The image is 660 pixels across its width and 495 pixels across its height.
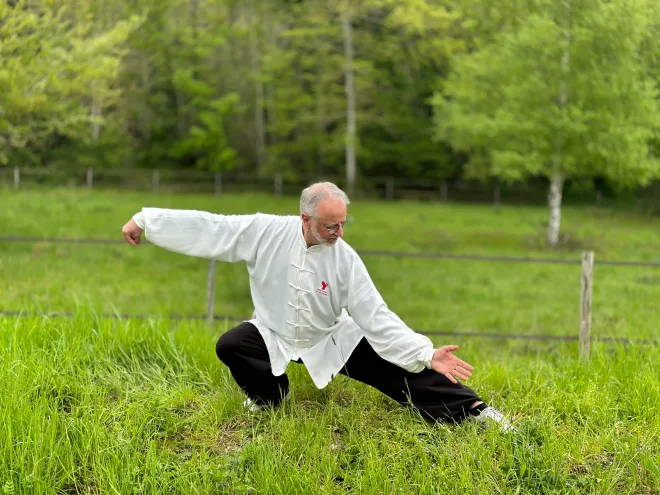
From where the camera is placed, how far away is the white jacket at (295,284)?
3.35 metres

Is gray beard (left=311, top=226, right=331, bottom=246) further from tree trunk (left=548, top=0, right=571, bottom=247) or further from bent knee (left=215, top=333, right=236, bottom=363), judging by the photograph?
tree trunk (left=548, top=0, right=571, bottom=247)

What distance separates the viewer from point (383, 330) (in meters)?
3.30

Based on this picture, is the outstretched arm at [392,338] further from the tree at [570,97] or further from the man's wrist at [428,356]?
the tree at [570,97]

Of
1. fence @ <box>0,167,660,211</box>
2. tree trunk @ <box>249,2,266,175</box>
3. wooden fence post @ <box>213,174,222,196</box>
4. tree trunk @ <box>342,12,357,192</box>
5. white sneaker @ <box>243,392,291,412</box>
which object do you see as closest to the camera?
white sneaker @ <box>243,392,291,412</box>

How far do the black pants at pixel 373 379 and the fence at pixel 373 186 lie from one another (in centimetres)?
2104

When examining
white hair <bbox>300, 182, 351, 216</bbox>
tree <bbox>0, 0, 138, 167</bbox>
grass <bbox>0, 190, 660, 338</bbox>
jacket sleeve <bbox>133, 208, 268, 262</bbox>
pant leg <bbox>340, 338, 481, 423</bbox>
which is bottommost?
grass <bbox>0, 190, 660, 338</bbox>

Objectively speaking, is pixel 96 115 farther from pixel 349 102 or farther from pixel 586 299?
pixel 586 299

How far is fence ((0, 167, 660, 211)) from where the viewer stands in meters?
24.4

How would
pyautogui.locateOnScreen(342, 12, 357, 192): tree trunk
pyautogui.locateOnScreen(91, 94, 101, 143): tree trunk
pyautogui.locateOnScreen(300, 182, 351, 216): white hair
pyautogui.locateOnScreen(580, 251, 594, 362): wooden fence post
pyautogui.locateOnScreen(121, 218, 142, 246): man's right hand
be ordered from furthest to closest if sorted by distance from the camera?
1. pyautogui.locateOnScreen(342, 12, 357, 192): tree trunk
2. pyautogui.locateOnScreen(91, 94, 101, 143): tree trunk
3. pyautogui.locateOnScreen(580, 251, 594, 362): wooden fence post
4. pyautogui.locateOnScreen(121, 218, 142, 246): man's right hand
5. pyautogui.locateOnScreen(300, 182, 351, 216): white hair

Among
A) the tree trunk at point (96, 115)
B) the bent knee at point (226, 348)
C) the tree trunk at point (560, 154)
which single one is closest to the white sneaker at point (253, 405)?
the bent knee at point (226, 348)

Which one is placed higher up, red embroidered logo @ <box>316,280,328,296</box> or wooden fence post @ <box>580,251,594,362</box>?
red embroidered logo @ <box>316,280,328,296</box>

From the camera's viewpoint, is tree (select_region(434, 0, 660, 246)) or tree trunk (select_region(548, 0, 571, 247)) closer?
tree (select_region(434, 0, 660, 246))

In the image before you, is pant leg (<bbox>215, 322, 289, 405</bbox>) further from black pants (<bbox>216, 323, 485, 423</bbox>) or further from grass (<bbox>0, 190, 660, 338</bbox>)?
grass (<bbox>0, 190, 660, 338</bbox>)

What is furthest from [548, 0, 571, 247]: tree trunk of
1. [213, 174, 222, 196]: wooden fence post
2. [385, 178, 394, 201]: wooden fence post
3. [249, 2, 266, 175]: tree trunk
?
[213, 174, 222, 196]: wooden fence post
